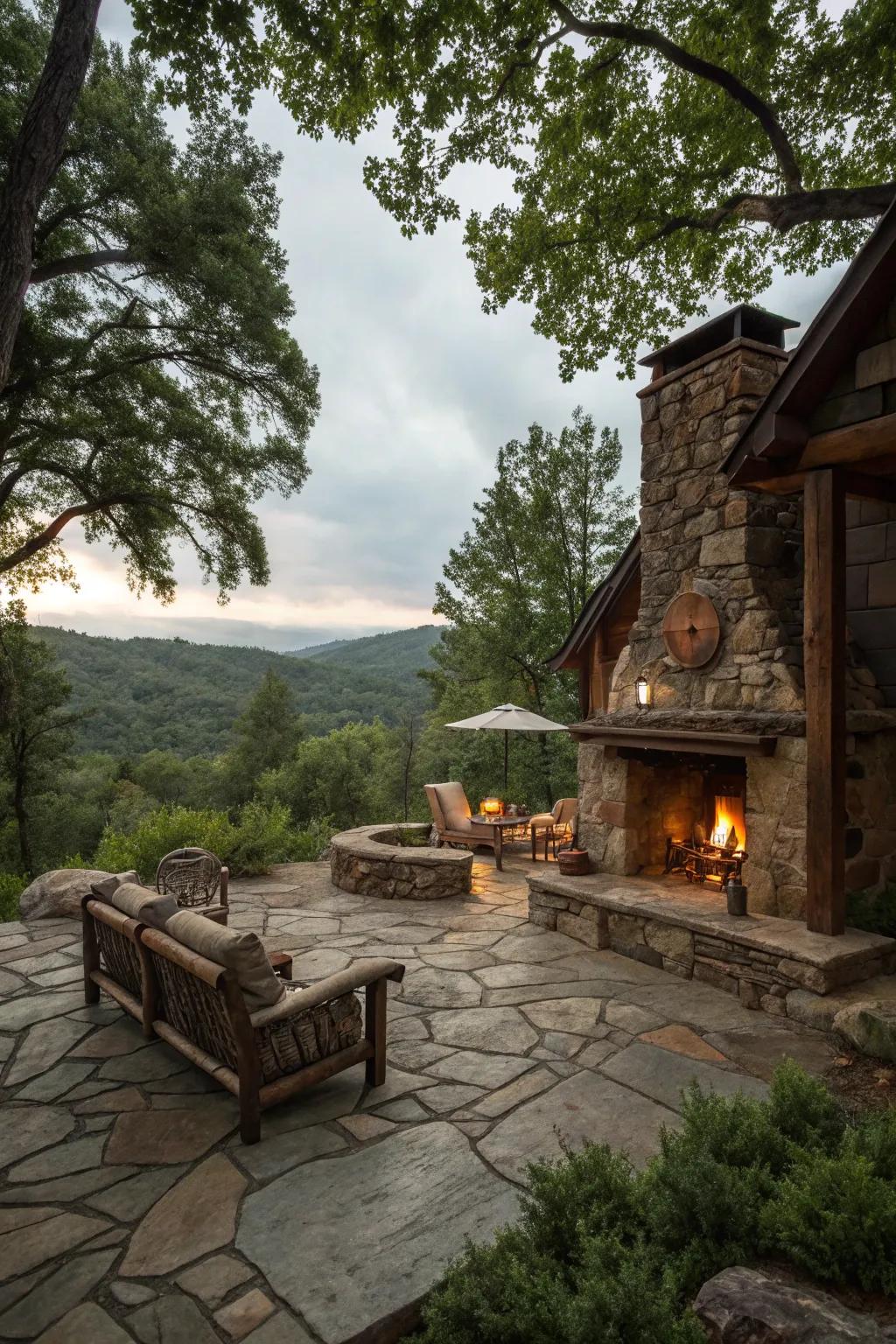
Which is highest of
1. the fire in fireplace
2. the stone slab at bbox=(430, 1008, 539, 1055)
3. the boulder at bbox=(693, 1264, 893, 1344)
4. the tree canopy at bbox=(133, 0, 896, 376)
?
the tree canopy at bbox=(133, 0, 896, 376)

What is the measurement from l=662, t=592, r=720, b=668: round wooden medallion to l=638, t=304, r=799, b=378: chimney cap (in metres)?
2.38

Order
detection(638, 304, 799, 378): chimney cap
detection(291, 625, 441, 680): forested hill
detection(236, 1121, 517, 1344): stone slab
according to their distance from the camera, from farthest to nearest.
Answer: detection(291, 625, 441, 680): forested hill
detection(638, 304, 799, 378): chimney cap
detection(236, 1121, 517, 1344): stone slab

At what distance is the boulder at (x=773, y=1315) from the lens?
Answer: 5.31ft

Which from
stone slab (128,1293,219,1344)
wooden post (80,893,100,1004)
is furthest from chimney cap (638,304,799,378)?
stone slab (128,1293,219,1344)

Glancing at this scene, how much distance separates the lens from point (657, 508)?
666 centimetres

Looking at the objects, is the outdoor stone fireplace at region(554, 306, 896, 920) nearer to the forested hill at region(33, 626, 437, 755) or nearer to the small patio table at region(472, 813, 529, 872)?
the small patio table at region(472, 813, 529, 872)

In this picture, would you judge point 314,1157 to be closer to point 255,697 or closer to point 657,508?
point 657,508

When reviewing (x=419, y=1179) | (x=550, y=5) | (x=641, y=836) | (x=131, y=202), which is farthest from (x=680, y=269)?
(x=419, y=1179)

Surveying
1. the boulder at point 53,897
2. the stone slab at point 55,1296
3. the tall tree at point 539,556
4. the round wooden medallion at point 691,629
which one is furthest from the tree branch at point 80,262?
the stone slab at point 55,1296

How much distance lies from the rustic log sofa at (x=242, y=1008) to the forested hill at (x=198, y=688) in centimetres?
2522

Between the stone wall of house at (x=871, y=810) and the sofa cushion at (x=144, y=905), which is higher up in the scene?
the stone wall of house at (x=871, y=810)

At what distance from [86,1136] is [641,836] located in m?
5.03

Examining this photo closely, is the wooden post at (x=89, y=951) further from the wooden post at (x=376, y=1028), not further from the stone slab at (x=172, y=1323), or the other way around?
the stone slab at (x=172, y=1323)

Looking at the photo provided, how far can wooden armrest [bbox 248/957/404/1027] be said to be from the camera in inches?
119
